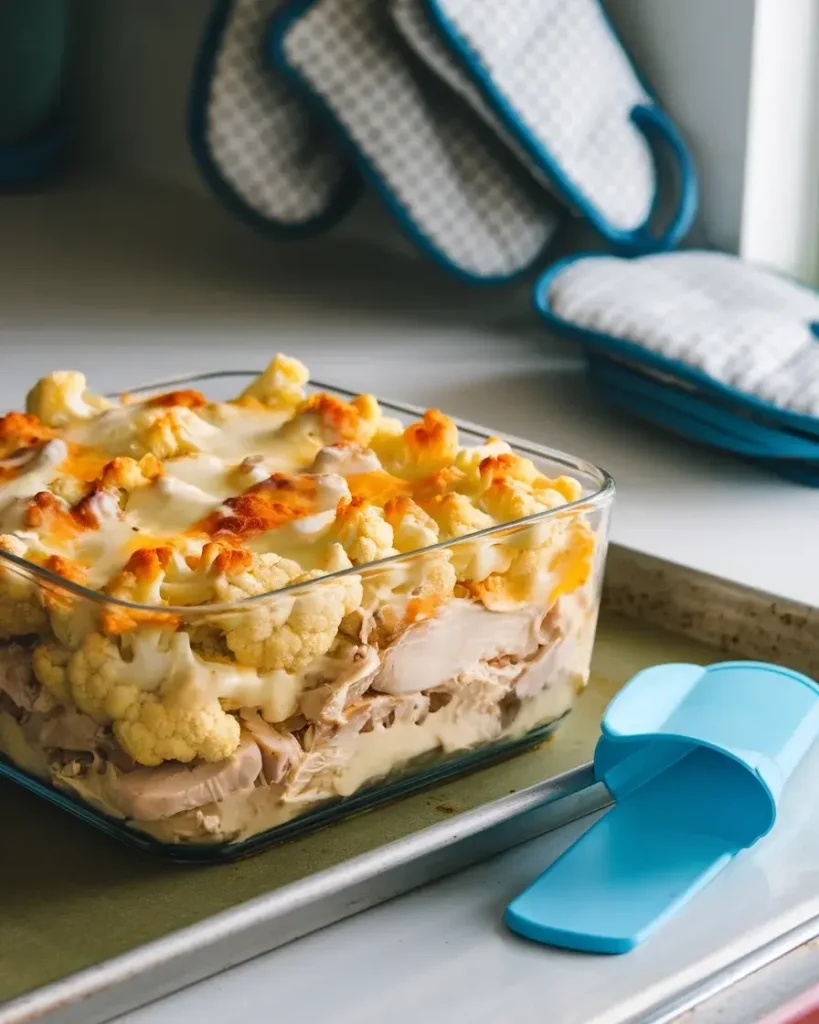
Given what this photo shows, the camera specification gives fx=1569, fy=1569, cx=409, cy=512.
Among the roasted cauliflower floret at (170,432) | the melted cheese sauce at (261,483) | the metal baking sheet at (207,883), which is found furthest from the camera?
the roasted cauliflower floret at (170,432)

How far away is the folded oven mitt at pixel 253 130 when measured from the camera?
4.71 feet

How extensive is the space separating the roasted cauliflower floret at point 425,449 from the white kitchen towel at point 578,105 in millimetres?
663

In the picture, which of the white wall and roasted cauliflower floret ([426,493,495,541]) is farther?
the white wall

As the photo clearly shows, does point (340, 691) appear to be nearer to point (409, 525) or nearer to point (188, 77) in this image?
point (409, 525)

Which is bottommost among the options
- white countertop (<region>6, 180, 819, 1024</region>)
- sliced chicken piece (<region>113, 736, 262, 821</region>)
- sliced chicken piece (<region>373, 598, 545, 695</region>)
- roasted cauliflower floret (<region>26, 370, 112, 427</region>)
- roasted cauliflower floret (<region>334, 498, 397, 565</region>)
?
white countertop (<region>6, 180, 819, 1024</region>)

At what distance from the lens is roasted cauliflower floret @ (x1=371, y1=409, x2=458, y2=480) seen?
2.37 ft

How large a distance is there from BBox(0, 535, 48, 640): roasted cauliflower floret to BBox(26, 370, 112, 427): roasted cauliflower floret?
18 centimetres

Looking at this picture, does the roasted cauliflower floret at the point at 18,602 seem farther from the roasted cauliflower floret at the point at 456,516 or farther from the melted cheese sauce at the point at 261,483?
the roasted cauliflower floret at the point at 456,516

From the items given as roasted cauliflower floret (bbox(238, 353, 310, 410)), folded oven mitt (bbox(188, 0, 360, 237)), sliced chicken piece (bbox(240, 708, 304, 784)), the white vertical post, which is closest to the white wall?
the white vertical post

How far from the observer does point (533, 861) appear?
0.61m

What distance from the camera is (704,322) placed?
1148mm

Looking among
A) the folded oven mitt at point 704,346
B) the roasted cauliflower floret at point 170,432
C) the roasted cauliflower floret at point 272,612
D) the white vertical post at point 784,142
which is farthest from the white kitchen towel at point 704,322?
the roasted cauliflower floret at point 272,612

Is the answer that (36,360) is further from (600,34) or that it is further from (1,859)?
(1,859)

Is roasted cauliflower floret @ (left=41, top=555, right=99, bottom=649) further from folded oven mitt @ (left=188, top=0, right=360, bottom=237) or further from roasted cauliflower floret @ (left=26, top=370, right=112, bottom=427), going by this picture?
folded oven mitt @ (left=188, top=0, right=360, bottom=237)
